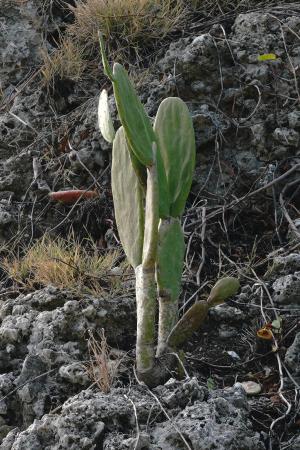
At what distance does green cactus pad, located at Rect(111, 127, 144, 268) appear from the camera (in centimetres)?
222

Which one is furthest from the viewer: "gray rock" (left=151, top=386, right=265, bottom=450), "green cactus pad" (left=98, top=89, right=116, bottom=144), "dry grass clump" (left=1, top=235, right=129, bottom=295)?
"dry grass clump" (left=1, top=235, right=129, bottom=295)

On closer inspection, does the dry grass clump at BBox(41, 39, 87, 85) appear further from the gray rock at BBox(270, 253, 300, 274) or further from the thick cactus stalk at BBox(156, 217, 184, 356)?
the thick cactus stalk at BBox(156, 217, 184, 356)

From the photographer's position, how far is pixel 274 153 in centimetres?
334

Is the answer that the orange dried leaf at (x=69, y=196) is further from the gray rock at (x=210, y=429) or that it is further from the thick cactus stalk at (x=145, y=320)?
the gray rock at (x=210, y=429)

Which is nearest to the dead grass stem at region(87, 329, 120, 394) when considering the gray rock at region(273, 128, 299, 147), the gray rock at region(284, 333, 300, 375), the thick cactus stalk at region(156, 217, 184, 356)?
the thick cactus stalk at region(156, 217, 184, 356)

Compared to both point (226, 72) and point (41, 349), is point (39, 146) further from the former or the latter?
point (41, 349)

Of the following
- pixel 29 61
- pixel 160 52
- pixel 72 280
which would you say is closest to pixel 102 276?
pixel 72 280

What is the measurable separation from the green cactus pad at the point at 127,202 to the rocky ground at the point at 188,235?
0.37m

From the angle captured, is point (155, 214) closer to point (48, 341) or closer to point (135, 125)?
point (135, 125)

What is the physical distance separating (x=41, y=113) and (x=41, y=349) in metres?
1.65

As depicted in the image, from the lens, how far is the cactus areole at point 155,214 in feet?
6.78

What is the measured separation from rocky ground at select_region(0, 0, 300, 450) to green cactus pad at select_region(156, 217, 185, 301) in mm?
259

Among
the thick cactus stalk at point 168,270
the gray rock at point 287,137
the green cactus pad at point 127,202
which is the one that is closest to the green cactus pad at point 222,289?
the thick cactus stalk at point 168,270

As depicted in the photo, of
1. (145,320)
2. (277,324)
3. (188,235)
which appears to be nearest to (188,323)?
(145,320)
